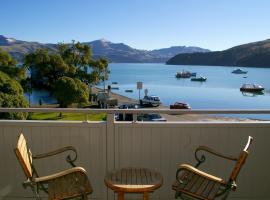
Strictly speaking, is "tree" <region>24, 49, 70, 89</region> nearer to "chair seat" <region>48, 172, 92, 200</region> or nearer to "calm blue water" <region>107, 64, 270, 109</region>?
"calm blue water" <region>107, 64, 270, 109</region>

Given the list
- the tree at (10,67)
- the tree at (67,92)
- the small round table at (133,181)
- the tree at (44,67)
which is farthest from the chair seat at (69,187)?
the tree at (44,67)

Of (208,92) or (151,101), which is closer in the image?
(151,101)

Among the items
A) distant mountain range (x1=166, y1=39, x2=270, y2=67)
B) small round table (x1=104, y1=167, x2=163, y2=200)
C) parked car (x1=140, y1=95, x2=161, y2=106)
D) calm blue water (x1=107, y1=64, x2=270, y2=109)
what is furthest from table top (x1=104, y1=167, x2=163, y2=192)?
distant mountain range (x1=166, y1=39, x2=270, y2=67)

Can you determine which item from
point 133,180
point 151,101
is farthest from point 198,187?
point 151,101

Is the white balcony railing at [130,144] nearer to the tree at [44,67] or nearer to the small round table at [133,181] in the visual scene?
the small round table at [133,181]

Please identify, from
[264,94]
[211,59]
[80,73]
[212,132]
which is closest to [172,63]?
[211,59]

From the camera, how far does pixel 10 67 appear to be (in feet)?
96.7

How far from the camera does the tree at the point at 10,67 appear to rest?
28809mm

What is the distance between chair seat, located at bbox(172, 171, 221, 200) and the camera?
8.60 ft

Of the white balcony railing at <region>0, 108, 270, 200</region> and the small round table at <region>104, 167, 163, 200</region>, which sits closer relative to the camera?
the small round table at <region>104, 167, 163, 200</region>

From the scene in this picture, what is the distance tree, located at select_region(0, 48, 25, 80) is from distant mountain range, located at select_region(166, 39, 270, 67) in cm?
11937

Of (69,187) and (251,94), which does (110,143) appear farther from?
(251,94)

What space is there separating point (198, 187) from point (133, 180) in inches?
21.8

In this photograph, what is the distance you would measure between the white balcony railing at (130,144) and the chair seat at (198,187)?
0.61 meters
